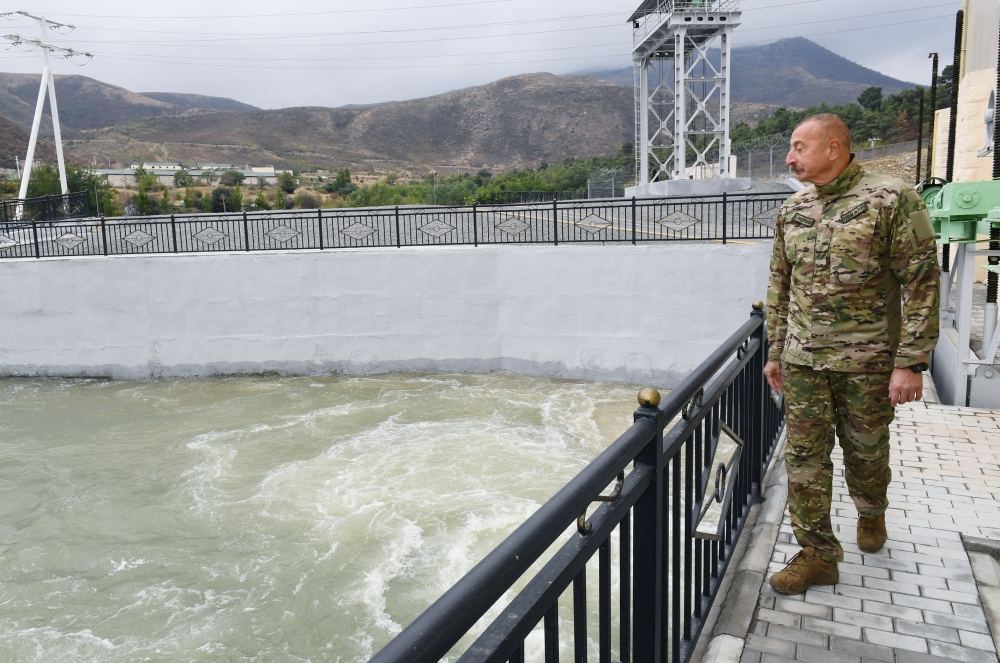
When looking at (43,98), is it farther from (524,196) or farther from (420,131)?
(420,131)

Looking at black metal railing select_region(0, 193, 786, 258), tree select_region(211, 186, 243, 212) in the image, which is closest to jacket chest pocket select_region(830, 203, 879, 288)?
black metal railing select_region(0, 193, 786, 258)

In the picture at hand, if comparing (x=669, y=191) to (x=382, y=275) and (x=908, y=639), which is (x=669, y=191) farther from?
(x=908, y=639)

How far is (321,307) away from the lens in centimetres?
1449

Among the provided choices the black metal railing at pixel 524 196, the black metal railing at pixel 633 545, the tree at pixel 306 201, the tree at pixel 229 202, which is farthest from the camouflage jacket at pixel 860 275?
the tree at pixel 306 201

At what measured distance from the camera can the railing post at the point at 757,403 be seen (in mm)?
4465

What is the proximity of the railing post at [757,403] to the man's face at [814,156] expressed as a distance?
1318mm

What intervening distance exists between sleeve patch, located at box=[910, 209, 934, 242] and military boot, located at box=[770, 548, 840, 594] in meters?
1.48

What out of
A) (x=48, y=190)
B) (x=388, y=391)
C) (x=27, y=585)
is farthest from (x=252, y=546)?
(x=48, y=190)

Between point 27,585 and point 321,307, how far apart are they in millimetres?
7876

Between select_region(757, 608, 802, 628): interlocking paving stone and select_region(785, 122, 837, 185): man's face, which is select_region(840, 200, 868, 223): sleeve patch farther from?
select_region(757, 608, 802, 628): interlocking paving stone

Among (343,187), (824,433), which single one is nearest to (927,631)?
(824,433)

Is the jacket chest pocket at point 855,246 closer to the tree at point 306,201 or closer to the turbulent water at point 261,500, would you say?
the turbulent water at point 261,500

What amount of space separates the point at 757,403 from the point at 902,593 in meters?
1.35

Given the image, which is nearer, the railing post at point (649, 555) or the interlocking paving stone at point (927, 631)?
the railing post at point (649, 555)
